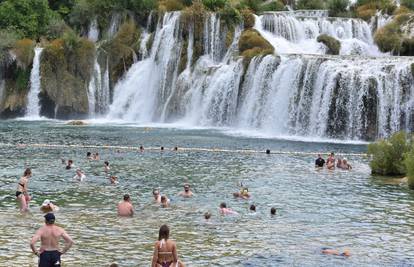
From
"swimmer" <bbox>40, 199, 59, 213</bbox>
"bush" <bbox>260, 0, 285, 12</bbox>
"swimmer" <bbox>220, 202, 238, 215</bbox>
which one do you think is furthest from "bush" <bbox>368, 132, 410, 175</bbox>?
"bush" <bbox>260, 0, 285, 12</bbox>

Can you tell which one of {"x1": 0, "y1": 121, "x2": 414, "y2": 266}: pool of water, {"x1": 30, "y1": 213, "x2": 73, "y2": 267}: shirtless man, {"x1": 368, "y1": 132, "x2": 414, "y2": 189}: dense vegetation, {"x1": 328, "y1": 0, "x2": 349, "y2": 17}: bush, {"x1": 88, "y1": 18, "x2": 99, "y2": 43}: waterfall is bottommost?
{"x1": 0, "y1": 121, "x2": 414, "y2": 266}: pool of water

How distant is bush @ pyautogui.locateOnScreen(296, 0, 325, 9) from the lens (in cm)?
8039

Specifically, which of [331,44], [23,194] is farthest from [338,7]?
[23,194]

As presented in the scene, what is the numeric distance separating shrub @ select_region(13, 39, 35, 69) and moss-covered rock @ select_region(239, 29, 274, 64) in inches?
855

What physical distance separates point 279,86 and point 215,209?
3262 cm

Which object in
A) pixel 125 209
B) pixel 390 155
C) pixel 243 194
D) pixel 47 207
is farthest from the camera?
pixel 390 155

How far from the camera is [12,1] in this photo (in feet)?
259

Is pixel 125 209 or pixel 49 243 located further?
pixel 125 209

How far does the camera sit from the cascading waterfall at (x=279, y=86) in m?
50.8

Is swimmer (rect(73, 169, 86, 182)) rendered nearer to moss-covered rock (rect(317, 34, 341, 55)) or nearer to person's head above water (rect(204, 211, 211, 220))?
person's head above water (rect(204, 211, 211, 220))

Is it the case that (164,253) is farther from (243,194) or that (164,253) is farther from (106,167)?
(106,167)

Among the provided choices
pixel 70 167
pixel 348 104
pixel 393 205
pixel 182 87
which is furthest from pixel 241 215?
pixel 182 87

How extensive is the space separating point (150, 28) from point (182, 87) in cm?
1077

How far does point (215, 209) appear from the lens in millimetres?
25219
